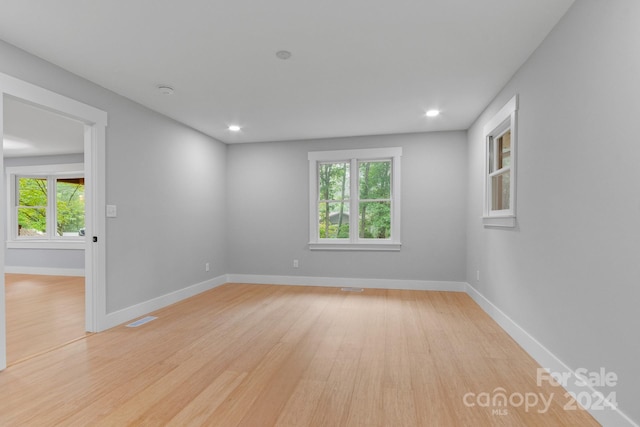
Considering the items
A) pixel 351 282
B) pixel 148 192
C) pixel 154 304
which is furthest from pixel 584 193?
pixel 154 304

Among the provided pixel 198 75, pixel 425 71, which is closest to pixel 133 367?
pixel 198 75

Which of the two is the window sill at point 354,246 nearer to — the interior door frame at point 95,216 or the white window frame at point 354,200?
the white window frame at point 354,200

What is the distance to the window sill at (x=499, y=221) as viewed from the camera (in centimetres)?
300

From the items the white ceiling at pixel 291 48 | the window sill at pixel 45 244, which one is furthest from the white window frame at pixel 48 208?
the white ceiling at pixel 291 48

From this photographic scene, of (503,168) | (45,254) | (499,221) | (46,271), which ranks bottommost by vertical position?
(46,271)

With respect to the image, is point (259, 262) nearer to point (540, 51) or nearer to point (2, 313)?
point (2, 313)

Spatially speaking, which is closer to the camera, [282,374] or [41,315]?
[282,374]

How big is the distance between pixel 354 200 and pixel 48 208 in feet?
21.1

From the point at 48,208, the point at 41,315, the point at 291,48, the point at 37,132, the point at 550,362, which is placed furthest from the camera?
the point at 48,208

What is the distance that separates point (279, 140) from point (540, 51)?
151 inches

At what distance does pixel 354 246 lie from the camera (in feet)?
17.4

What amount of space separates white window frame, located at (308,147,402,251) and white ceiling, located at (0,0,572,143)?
124cm

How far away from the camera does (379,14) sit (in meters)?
2.16

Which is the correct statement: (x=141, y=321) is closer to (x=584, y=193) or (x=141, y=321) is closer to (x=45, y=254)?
(x=584, y=193)
